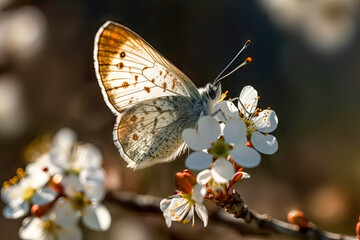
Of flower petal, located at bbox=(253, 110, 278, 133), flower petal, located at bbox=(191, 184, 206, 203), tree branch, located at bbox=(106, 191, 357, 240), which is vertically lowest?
tree branch, located at bbox=(106, 191, 357, 240)

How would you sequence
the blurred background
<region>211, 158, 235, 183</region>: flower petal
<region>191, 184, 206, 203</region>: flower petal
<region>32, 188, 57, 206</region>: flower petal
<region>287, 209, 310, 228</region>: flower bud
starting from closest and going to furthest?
1. <region>211, 158, 235, 183</region>: flower petal
2. <region>191, 184, 206, 203</region>: flower petal
3. <region>287, 209, 310, 228</region>: flower bud
4. <region>32, 188, 57, 206</region>: flower petal
5. the blurred background

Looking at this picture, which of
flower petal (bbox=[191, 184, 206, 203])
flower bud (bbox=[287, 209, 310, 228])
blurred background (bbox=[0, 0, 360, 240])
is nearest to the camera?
flower petal (bbox=[191, 184, 206, 203])

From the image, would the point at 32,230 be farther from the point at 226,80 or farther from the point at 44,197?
the point at 226,80

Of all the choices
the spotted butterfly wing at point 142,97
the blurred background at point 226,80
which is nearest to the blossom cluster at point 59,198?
the spotted butterfly wing at point 142,97

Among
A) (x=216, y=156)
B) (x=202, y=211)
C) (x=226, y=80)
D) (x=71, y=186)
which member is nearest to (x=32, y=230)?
(x=71, y=186)

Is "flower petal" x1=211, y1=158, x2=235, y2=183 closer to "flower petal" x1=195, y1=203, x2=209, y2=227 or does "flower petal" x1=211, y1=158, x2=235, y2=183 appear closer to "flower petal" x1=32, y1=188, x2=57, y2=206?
"flower petal" x1=195, y1=203, x2=209, y2=227

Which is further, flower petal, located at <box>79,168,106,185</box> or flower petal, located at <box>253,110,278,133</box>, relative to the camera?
flower petal, located at <box>79,168,106,185</box>

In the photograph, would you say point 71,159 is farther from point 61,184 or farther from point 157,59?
point 157,59

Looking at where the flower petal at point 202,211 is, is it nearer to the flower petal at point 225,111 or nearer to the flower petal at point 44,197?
the flower petal at point 225,111

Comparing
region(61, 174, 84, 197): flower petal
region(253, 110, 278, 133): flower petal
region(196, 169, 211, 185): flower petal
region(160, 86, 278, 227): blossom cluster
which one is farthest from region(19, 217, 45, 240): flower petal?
region(253, 110, 278, 133): flower petal
